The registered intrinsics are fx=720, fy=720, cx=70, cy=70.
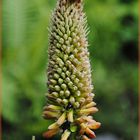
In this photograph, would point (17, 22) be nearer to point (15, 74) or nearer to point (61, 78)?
point (15, 74)

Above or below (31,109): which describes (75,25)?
below

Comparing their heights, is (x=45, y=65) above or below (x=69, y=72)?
above

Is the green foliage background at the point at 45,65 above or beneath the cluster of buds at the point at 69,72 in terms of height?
above

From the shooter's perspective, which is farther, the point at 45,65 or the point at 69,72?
the point at 45,65

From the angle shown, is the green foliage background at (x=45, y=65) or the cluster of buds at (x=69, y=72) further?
the green foliage background at (x=45, y=65)

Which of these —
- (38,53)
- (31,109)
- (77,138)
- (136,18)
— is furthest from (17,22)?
(77,138)
